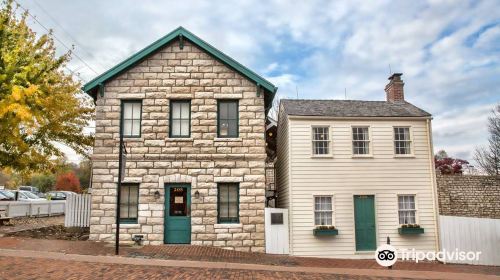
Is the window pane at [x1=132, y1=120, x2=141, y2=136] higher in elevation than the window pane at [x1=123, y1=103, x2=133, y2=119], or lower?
lower

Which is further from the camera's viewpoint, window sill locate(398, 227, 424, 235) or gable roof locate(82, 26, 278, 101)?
window sill locate(398, 227, 424, 235)

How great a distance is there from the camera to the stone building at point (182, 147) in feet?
51.0

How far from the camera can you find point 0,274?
9719mm

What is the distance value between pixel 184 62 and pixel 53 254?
838 cm

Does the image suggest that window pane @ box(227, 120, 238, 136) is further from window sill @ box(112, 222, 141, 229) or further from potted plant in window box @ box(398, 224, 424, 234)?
potted plant in window box @ box(398, 224, 424, 234)

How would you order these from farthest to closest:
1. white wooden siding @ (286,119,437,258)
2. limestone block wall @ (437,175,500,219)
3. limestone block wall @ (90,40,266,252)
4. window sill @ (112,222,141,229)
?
limestone block wall @ (437,175,500,219) < white wooden siding @ (286,119,437,258) < limestone block wall @ (90,40,266,252) < window sill @ (112,222,141,229)

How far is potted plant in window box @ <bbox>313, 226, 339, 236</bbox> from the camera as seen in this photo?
16.0 meters

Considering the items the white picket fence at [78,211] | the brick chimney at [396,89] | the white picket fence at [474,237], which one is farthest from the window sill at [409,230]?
the white picket fence at [78,211]

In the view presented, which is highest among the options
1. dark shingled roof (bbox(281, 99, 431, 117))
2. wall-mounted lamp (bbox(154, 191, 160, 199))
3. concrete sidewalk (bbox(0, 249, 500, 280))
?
dark shingled roof (bbox(281, 99, 431, 117))

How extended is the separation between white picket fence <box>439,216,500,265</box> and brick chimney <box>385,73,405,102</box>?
624 centimetres

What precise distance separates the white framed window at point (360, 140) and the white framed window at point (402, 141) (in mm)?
1190

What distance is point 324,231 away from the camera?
52.4 feet

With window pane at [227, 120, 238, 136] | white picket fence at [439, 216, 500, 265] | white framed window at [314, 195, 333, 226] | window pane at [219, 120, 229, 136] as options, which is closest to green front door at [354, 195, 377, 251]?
white framed window at [314, 195, 333, 226]

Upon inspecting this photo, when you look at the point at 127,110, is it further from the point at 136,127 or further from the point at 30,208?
the point at 30,208
